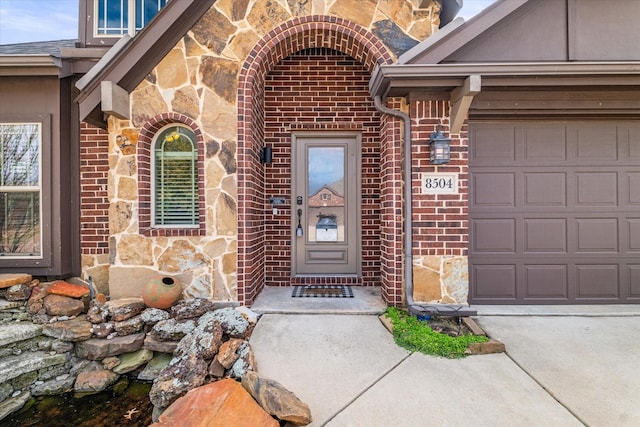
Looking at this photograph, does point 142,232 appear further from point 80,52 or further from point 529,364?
point 529,364

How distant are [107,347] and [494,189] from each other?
186 inches

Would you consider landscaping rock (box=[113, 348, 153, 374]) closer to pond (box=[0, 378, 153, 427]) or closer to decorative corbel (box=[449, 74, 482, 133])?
pond (box=[0, 378, 153, 427])

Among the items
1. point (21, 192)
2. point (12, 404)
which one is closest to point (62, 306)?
point (12, 404)

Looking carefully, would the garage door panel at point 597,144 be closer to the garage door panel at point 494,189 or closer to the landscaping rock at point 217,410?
the garage door panel at point 494,189

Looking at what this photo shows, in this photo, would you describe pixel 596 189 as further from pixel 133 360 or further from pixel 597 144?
pixel 133 360

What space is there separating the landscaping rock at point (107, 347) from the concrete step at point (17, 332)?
454 mm

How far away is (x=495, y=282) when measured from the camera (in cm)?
365

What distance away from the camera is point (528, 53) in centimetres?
326

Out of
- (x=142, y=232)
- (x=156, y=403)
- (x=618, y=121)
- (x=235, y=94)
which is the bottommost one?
(x=156, y=403)

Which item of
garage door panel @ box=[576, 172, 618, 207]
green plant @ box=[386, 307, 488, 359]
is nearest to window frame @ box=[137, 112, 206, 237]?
green plant @ box=[386, 307, 488, 359]


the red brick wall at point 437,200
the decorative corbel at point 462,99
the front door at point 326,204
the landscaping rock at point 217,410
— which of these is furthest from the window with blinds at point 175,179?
the decorative corbel at point 462,99

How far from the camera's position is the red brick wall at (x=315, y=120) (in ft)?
14.5

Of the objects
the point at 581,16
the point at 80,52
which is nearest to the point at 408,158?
the point at 581,16

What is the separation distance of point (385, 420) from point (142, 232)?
127 inches
